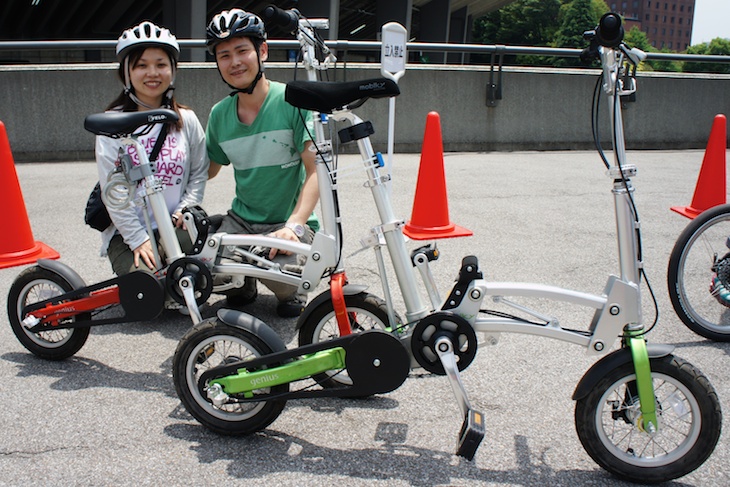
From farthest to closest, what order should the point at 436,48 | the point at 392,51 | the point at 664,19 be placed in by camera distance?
the point at 664,19 → the point at 436,48 → the point at 392,51

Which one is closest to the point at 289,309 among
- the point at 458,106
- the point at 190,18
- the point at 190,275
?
the point at 190,275

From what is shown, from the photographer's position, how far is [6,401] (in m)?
3.14

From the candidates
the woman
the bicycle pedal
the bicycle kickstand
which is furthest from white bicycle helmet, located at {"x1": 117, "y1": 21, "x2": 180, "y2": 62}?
the bicycle pedal

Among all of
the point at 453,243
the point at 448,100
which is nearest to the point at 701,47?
the point at 448,100

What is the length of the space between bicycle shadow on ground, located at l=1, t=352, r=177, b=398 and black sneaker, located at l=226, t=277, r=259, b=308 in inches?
31.8

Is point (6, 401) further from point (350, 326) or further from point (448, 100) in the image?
point (448, 100)

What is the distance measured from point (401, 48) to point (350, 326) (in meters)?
3.00

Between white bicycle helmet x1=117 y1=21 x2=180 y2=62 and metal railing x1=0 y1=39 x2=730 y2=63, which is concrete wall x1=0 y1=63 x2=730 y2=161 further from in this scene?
white bicycle helmet x1=117 y1=21 x2=180 y2=62

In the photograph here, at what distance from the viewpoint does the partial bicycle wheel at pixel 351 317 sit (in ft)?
10.3

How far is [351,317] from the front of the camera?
10.5 ft

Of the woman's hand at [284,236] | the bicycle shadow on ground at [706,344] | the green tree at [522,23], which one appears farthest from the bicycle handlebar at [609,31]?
the green tree at [522,23]

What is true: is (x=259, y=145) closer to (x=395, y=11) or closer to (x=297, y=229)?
(x=297, y=229)

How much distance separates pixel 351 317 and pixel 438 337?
0.69 metres

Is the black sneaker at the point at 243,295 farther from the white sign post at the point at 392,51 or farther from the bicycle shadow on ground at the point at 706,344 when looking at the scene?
the bicycle shadow on ground at the point at 706,344
